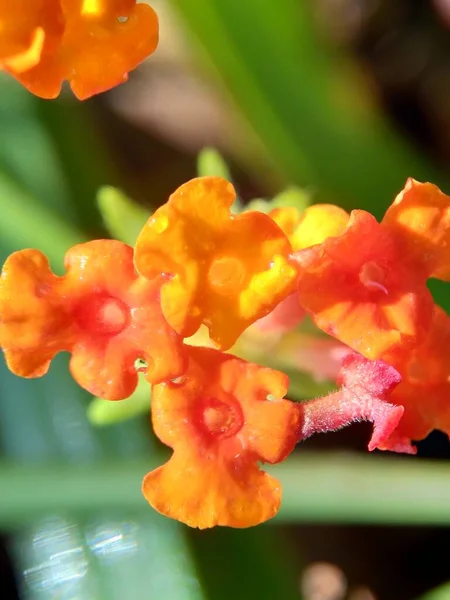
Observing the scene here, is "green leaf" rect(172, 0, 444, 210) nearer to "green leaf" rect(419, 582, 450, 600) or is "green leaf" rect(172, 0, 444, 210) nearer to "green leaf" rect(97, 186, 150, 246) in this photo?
"green leaf" rect(97, 186, 150, 246)

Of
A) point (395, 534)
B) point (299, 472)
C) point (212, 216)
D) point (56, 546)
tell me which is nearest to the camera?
point (212, 216)

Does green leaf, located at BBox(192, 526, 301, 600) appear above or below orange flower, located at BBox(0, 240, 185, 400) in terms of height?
below

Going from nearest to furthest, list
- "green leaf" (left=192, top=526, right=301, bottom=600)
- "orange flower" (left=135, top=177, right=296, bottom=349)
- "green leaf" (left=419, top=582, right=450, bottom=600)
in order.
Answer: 1. "orange flower" (left=135, top=177, right=296, bottom=349)
2. "green leaf" (left=419, top=582, right=450, bottom=600)
3. "green leaf" (left=192, top=526, right=301, bottom=600)

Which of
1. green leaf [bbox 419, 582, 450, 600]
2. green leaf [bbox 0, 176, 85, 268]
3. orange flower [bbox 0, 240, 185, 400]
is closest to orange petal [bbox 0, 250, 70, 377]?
orange flower [bbox 0, 240, 185, 400]

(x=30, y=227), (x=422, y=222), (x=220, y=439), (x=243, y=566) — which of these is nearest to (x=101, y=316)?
(x=220, y=439)

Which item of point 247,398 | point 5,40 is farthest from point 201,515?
point 5,40

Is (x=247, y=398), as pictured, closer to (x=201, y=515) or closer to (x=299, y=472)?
(x=201, y=515)

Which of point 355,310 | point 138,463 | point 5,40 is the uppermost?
point 5,40
